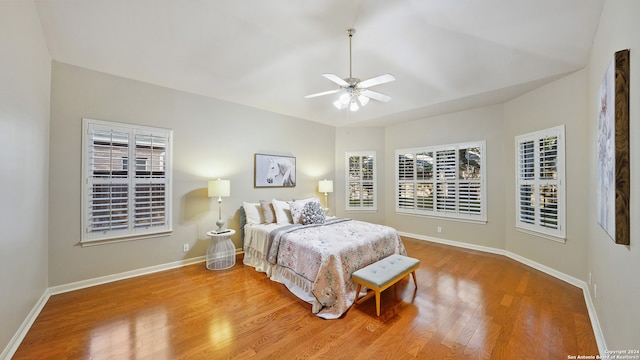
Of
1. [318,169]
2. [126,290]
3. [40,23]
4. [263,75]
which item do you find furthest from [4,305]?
[318,169]

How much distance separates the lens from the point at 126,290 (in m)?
2.93

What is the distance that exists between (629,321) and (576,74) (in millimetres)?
3209

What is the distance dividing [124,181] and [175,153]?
766mm

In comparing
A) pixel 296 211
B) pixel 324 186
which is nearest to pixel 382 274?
pixel 296 211

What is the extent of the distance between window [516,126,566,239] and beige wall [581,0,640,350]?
1.11 metres

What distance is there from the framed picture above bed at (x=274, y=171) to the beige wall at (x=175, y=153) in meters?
0.12

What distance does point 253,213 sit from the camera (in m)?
4.12

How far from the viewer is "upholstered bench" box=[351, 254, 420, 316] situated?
2389 millimetres

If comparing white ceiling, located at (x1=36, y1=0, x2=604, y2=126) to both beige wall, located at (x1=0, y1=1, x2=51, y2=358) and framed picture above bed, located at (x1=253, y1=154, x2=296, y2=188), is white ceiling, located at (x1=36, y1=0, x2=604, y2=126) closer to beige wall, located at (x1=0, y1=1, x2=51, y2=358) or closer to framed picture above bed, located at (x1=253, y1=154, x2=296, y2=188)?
beige wall, located at (x1=0, y1=1, x2=51, y2=358)

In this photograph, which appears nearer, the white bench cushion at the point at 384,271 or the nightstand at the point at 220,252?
the white bench cushion at the point at 384,271

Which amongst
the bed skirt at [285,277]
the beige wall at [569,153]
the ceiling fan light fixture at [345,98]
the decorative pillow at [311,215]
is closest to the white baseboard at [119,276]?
the bed skirt at [285,277]

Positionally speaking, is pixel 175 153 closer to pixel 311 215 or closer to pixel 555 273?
pixel 311 215

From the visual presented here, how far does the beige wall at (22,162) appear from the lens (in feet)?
5.95

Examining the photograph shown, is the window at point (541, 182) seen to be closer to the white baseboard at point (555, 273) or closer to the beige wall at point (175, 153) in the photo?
the white baseboard at point (555, 273)
